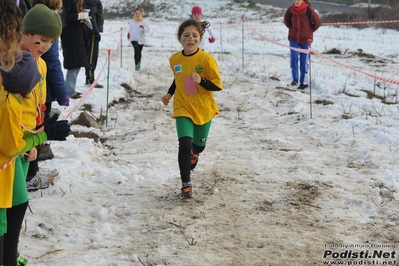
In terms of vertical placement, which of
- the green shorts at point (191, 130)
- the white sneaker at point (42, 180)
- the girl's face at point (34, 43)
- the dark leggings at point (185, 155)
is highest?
the girl's face at point (34, 43)

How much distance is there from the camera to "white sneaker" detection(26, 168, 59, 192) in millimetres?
4895

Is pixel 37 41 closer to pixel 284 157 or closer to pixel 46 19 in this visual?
pixel 46 19

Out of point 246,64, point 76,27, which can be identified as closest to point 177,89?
point 76,27

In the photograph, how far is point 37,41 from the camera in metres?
3.30

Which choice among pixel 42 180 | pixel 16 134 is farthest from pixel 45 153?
pixel 16 134

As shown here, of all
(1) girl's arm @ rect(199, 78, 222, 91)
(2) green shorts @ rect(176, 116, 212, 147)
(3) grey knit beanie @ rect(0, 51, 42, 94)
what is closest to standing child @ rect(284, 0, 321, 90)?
(2) green shorts @ rect(176, 116, 212, 147)

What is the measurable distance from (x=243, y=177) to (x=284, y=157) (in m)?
0.95

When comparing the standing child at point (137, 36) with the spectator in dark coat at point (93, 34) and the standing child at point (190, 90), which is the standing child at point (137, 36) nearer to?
the spectator in dark coat at point (93, 34)

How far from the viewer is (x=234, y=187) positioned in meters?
5.25

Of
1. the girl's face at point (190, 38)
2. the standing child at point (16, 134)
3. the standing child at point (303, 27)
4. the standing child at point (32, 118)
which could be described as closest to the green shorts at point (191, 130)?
the girl's face at point (190, 38)

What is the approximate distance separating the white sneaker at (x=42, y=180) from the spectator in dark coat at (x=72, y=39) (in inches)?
136

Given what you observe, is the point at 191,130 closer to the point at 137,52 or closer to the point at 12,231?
the point at 12,231

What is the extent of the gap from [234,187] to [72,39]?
456 cm

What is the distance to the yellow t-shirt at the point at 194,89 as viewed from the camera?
4949 mm
